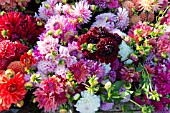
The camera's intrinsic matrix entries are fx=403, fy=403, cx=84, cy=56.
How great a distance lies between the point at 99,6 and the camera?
5.58 ft

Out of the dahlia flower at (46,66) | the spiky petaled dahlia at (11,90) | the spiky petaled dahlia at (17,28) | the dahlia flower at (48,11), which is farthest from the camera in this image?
the dahlia flower at (48,11)

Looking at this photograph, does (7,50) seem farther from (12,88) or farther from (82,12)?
(82,12)

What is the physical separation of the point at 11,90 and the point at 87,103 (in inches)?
10.2

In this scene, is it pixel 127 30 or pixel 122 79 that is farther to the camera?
pixel 127 30

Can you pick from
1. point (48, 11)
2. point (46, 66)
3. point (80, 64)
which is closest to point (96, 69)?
point (80, 64)

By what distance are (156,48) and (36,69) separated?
0.46 meters

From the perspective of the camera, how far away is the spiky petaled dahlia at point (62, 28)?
1470mm

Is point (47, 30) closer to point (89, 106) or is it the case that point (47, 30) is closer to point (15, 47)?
point (15, 47)

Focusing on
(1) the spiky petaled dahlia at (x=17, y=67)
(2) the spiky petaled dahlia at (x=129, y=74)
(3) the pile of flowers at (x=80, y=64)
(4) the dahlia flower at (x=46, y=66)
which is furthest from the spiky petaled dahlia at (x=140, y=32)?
(1) the spiky petaled dahlia at (x=17, y=67)

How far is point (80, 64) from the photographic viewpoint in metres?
1.39

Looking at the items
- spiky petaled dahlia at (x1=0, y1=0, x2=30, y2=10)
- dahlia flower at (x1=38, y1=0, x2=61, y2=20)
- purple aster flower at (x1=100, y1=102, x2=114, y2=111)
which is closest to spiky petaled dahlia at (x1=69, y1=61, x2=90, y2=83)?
purple aster flower at (x1=100, y1=102, x2=114, y2=111)

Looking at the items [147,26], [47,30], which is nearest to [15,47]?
[47,30]

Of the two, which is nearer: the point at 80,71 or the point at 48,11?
the point at 80,71

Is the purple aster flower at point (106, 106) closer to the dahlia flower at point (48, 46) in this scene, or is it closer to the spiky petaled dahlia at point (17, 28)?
the dahlia flower at point (48, 46)
